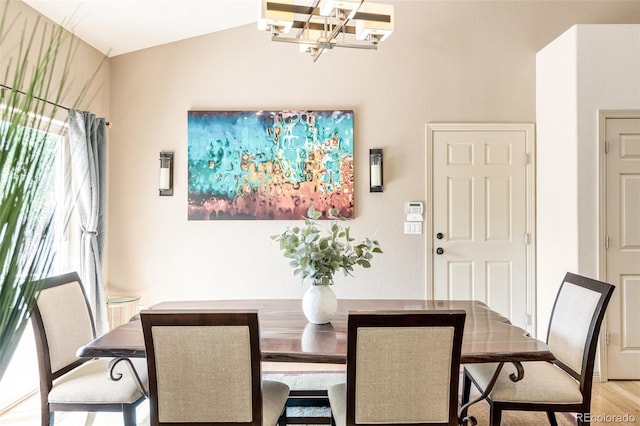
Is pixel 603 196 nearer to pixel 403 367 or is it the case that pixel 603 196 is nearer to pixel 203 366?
A: pixel 403 367

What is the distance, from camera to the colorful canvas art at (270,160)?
12.1 ft

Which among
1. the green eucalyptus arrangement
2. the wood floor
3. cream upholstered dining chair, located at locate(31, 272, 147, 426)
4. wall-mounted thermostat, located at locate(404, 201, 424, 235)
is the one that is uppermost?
wall-mounted thermostat, located at locate(404, 201, 424, 235)

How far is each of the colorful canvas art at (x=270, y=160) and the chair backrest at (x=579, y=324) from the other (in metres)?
1.91

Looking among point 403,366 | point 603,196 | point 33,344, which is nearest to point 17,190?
point 403,366

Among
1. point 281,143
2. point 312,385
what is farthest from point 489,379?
point 281,143

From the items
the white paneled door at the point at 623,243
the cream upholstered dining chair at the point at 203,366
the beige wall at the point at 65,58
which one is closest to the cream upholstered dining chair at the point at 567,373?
the cream upholstered dining chair at the point at 203,366

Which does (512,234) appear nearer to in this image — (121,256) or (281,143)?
(281,143)

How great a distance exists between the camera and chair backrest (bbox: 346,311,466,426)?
1.45m

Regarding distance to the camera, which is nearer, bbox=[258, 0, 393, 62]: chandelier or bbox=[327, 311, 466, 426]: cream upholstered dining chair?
bbox=[327, 311, 466, 426]: cream upholstered dining chair

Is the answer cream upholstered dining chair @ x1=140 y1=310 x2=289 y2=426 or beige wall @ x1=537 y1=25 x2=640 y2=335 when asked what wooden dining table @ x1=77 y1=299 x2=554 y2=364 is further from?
beige wall @ x1=537 y1=25 x2=640 y2=335

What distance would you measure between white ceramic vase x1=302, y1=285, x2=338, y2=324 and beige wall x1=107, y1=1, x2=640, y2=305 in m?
1.73
